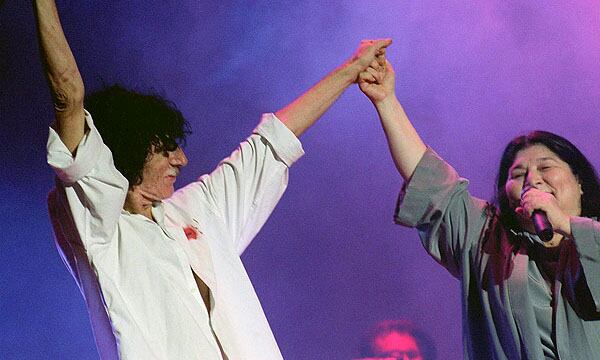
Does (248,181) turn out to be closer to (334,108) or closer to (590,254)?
(590,254)

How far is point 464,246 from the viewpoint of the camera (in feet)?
6.47

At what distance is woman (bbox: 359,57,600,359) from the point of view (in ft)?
5.99

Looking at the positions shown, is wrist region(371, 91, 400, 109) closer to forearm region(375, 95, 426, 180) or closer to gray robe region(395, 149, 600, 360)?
forearm region(375, 95, 426, 180)

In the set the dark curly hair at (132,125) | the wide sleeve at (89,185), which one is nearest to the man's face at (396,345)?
the dark curly hair at (132,125)

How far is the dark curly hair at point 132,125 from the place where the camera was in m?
1.98

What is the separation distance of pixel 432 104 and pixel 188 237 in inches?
62.9

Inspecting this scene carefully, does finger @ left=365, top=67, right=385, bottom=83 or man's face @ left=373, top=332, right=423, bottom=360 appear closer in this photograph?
finger @ left=365, top=67, right=385, bottom=83

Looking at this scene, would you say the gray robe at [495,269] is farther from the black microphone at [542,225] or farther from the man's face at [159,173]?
the man's face at [159,173]

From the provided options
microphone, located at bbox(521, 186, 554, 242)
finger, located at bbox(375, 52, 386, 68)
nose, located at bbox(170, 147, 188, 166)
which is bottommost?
nose, located at bbox(170, 147, 188, 166)

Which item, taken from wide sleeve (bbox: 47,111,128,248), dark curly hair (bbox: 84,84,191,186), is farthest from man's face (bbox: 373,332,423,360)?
wide sleeve (bbox: 47,111,128,248)

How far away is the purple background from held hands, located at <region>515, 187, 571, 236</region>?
141 centimetres

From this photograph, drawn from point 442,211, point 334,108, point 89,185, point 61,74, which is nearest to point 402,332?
point 334,108

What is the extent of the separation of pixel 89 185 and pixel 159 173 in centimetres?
34

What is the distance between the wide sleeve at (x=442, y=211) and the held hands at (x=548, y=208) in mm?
162
